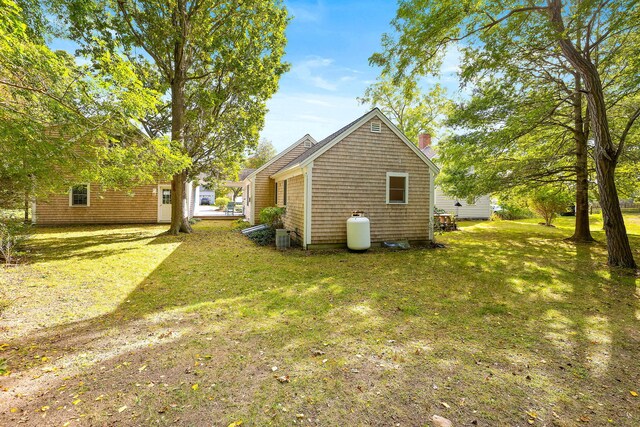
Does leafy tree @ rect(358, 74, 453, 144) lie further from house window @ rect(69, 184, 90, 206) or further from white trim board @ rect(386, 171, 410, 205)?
house window @ rect(69, 184, 90, 206)

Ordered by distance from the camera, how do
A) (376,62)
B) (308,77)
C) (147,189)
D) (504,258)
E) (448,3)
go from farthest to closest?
(147,189)
(308,77)
(376,62)
(504,258)
(448,3)

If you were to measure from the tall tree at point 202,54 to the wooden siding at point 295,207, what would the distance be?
4.45m

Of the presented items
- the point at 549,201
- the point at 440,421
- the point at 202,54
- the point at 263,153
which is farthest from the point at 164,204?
the point at 263,153

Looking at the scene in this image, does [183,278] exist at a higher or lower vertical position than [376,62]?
lower

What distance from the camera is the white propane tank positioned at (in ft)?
31.7

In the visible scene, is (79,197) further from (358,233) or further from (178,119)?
(358,233)

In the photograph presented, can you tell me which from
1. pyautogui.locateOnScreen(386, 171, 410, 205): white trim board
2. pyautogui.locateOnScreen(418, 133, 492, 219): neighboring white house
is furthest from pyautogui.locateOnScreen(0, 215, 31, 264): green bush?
pyautogui.locateOnScreen(418, 133, 492, 219): neighboring white house

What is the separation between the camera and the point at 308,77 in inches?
578

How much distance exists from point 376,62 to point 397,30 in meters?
1.11

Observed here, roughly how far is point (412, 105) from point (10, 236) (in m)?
26.8

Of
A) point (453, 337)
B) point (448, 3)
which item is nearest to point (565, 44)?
point (448, 3)

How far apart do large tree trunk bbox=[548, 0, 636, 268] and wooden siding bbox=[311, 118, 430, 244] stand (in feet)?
16.1

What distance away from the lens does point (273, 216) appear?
41.1ft

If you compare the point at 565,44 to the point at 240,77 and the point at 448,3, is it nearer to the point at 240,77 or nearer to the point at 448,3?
the point at 448,3
